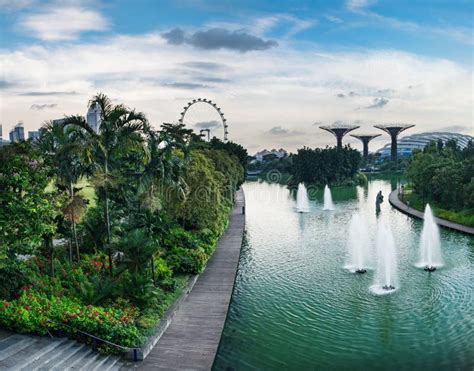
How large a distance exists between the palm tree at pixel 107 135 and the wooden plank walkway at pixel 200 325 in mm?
3523

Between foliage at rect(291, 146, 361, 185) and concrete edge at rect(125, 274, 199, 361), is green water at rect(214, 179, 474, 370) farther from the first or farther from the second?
foliage at rect(291, 146, 361, 185)

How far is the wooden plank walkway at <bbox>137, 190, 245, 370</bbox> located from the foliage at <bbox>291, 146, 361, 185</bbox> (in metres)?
45.1

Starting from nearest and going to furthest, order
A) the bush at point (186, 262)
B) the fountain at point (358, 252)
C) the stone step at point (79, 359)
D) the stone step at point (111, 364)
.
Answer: the stone step at point (79, 359) < the stone step at point (111, 364) < the bush at point (186, 262) < the fountain at point (358, 252)

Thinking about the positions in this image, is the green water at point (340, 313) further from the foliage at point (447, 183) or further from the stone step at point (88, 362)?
the foliage at point (447, 183)

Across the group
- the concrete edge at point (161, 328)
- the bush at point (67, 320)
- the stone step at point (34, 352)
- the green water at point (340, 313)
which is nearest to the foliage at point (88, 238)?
the bush at point (67, 320)

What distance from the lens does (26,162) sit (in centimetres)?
1393

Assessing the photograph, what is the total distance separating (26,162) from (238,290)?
988 centimetres

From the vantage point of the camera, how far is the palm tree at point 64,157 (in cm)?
1494

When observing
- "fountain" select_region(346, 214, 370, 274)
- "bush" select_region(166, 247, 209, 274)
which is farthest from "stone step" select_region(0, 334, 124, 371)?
"fountain" select_region(346, 214, 370, 274)

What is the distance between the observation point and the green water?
12906 millimetres

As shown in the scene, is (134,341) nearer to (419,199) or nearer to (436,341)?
(436,341)

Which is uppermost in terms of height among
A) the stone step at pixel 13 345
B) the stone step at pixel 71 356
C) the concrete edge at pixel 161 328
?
the stone step at pixel 13 345

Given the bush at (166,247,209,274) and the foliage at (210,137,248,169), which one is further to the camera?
the foliage at (210,137,248,169)

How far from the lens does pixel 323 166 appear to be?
6638 centimetres
